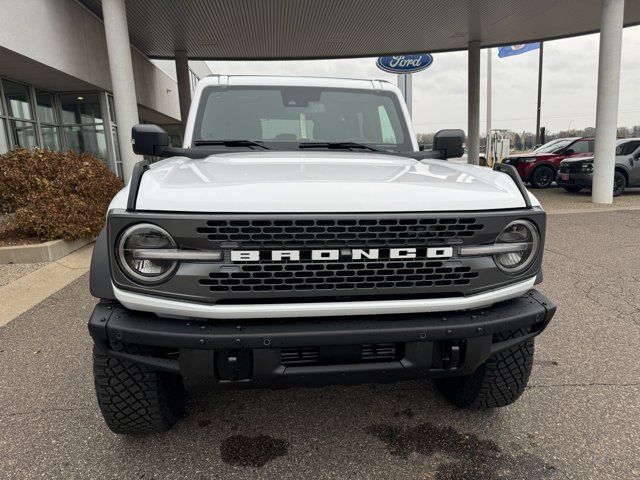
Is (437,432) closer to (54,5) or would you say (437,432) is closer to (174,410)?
(174,410)

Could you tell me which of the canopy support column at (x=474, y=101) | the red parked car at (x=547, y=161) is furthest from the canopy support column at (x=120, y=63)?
the canopy support column at (x=474, y=101)

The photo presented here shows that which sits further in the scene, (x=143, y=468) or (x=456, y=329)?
(x=143, y=468)

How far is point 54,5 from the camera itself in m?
10.2

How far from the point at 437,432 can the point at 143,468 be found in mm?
1481

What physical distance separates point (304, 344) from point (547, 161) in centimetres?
1520

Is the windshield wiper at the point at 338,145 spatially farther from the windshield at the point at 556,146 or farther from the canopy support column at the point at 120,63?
the windshield at the point at 556,146

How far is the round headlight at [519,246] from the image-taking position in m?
1.96

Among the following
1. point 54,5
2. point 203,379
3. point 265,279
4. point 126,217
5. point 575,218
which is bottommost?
point 575,218

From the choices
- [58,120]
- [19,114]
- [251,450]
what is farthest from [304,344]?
[58,120]

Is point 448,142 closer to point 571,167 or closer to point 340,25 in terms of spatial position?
point 571,167

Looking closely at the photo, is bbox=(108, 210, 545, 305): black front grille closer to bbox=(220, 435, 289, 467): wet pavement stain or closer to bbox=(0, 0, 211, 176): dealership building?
bbox=(220, 435, 289, 467): wet pavement stain

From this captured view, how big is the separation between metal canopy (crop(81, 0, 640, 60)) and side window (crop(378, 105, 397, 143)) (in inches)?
427

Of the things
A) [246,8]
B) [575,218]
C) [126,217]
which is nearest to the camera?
[126,217]

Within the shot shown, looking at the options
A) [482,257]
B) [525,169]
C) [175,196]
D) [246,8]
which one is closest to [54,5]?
[246,8]
